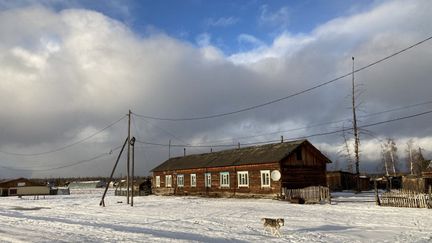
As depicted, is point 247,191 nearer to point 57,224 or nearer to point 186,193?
point 186,193

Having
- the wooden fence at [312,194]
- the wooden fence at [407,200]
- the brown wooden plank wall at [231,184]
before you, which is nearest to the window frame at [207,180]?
the brown wooden plank wall at [231,184]

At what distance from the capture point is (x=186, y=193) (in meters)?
53.5

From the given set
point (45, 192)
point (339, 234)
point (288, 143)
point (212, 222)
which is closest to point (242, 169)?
point (288, 143)

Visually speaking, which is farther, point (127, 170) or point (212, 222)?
point (127, 170)

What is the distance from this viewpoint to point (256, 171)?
43688mm

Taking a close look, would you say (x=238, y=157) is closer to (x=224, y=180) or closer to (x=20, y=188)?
(x=224, y=180)

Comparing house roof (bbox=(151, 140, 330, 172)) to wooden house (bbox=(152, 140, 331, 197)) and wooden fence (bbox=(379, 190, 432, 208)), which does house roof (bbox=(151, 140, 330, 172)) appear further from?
wooden fence (bbox=(379, 190, 432, 208))

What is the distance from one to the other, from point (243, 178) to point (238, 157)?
3.42 meters

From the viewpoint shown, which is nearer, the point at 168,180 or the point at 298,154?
the point at 298,154

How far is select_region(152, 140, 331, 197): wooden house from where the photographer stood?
41.7 meters

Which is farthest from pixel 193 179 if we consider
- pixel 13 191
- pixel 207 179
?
pixel 13 191

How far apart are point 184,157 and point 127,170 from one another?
2318 centimetres

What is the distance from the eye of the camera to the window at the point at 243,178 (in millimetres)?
44728

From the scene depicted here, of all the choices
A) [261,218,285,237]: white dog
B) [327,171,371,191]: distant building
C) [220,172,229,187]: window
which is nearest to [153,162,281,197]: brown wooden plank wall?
[220,172,229,187]: window
